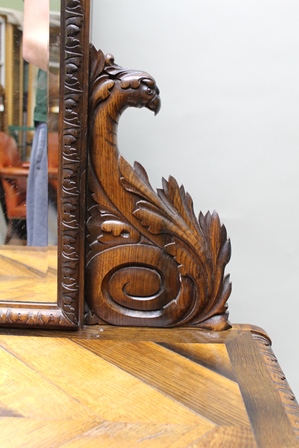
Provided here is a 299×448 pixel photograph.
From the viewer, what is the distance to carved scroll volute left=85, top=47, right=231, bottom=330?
1.62ft

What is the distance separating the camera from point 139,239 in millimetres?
508

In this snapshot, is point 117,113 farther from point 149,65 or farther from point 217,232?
point 149,65

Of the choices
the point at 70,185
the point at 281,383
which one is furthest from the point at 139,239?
the point at 281,383

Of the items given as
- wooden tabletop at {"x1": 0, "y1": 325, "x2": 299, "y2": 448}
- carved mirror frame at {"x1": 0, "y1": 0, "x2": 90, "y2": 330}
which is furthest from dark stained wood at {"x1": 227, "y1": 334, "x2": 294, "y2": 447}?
carved mirror frame at {"x1": 0, "y1": 0, "x2": 90, "y2": 330}

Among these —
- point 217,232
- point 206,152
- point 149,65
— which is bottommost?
point 217,232

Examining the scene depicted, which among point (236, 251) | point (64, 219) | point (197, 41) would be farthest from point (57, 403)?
point (197, 41)

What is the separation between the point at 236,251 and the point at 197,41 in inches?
13.7

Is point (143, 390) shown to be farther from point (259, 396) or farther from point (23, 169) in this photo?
point (23, 169)

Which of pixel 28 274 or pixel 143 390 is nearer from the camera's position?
pixel 143 390

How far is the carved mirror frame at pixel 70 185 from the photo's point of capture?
1.56 ft

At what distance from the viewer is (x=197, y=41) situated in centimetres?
74

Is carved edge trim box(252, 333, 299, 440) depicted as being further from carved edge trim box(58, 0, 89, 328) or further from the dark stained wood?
carved edge trim box(58, 0, 89, 328)

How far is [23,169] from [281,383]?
1.15ft

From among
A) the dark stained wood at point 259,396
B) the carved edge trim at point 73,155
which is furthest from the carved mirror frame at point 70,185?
the dark stained wood at point 259,396
